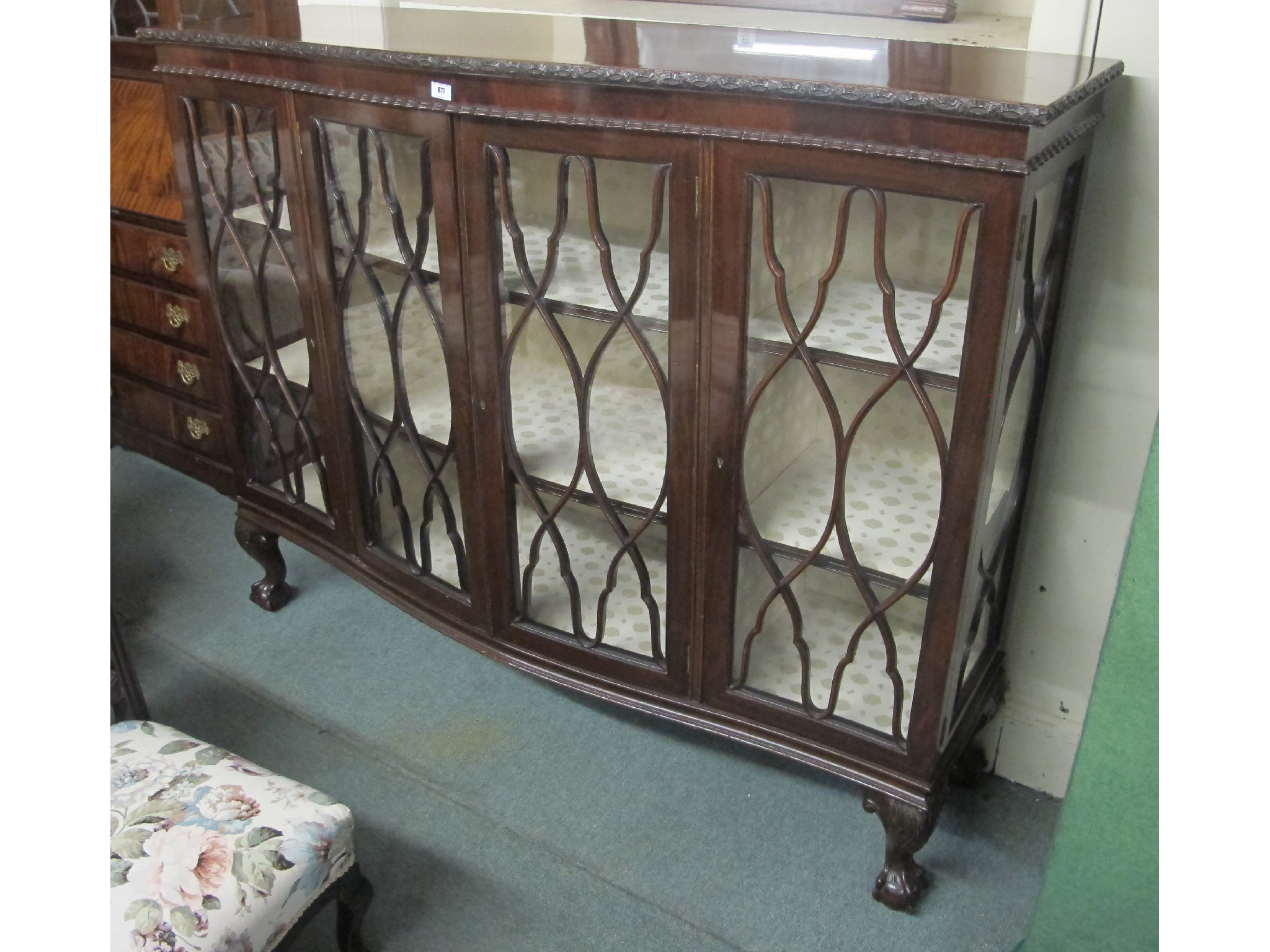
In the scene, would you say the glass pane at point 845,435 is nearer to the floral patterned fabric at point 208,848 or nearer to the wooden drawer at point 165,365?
the floral patterned fabric at point 208,848

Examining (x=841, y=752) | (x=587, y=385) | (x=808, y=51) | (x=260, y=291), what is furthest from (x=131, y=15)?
(x=841, y=752)

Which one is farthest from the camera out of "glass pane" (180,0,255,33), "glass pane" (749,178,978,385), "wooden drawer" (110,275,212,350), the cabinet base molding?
"wooden drawer" (110,275,212,350)

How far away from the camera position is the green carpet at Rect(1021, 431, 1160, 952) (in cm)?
101

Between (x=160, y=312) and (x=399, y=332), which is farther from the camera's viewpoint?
(x=160, y=312)

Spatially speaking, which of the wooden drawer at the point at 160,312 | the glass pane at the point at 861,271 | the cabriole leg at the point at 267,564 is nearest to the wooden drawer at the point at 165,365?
the wooden drawer at the point at 160,312

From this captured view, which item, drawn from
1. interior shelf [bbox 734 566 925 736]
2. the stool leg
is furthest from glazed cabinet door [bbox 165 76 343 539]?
interior shelf [bbox 734 566 925 736]

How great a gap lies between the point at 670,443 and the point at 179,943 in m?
0.79

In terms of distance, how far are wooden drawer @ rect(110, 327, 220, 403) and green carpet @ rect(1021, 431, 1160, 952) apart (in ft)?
5.91

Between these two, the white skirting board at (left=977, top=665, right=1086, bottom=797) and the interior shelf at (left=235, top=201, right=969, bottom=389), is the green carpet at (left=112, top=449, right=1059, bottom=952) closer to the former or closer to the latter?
the white skirting board at (left=977, top=665, right=1086, bottom=797)

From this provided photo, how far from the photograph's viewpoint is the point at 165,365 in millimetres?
2301

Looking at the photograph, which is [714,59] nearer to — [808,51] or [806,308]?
[808,51]

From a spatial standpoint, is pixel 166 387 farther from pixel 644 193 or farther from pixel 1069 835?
pixel 1069 835

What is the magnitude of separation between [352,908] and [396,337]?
81cm

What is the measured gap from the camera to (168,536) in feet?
7.72
